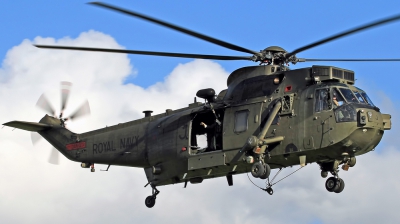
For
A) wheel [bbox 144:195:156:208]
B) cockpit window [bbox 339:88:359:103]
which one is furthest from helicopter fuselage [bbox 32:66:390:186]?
wheel [bbox 144:195:156:208]

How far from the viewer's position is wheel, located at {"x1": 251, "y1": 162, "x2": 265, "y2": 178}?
2247 centimetres

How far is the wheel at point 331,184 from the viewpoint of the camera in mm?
23578

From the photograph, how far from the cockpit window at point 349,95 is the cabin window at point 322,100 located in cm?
52

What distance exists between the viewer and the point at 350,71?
77.0 ft

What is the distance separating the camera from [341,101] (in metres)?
22.1

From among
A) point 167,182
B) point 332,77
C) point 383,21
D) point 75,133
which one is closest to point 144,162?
point 167,182

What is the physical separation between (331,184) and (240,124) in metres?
3.55

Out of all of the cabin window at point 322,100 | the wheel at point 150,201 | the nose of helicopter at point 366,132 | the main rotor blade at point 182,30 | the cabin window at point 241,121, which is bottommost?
the wheel at point 150,201

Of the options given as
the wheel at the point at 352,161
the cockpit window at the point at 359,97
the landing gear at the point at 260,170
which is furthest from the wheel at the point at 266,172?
the cockpit window at the point at 359,97

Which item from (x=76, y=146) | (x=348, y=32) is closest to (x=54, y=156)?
(x=76, y=146)

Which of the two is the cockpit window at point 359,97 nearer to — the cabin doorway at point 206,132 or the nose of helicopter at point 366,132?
the nose of helicopter at point 366,132

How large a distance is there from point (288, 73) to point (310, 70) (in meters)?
0.72

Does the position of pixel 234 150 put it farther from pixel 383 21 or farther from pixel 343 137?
pixel 383 21

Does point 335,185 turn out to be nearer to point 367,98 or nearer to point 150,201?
point 367,98
